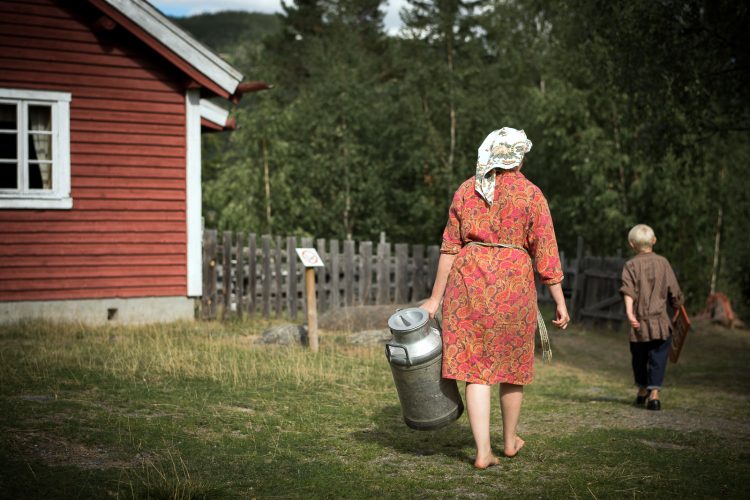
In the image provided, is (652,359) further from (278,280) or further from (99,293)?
(278,280)

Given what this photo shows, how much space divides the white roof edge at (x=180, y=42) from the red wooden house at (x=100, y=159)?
0.02m

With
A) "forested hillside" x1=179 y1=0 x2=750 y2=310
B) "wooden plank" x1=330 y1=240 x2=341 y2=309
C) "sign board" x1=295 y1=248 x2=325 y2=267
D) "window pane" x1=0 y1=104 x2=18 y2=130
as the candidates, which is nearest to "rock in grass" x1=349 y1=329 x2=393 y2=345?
"sign board" x1=295 y1=248 x2=325 y2=267

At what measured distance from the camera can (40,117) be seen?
40.2 feet

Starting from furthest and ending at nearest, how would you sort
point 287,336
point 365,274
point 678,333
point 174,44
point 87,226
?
point 365,274, point 174,44, point 87,226, point 287,336, point 678,333

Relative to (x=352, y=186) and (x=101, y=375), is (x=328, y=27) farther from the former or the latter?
(x=101, y=375)

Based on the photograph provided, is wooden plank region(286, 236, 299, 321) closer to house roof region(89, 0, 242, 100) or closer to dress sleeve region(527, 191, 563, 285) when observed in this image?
house roof region(89, 0, 242, 100)

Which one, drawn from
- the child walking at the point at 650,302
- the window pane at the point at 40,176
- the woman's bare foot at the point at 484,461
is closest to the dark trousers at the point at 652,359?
the child walking at the point at 650,302

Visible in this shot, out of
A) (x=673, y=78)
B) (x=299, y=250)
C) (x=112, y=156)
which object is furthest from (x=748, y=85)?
(x=112, y=156)

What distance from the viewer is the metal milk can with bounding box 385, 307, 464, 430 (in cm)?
514

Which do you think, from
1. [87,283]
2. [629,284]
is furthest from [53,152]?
[629,284]

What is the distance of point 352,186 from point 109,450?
2110cm

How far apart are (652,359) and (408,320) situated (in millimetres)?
3343

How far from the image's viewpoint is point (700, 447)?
6.08 metres

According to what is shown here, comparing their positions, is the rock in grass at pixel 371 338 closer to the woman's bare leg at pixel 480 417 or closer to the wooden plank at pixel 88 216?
the wooden plank at pixel 88 216
